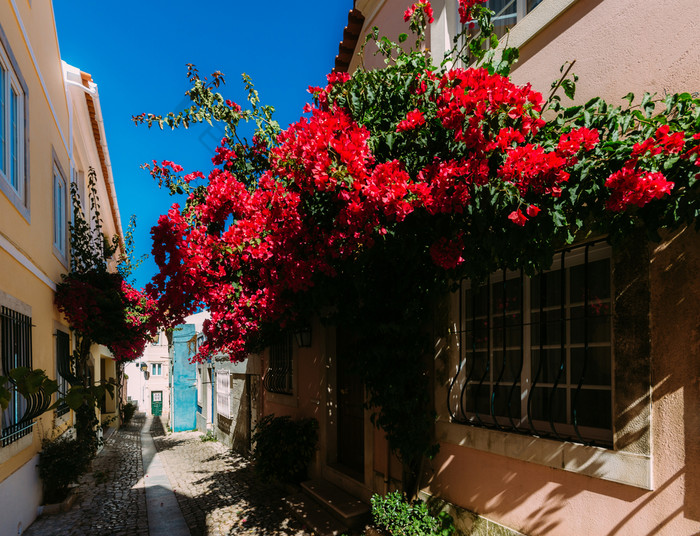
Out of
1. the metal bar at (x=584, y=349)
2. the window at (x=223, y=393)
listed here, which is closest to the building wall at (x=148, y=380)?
the window at (x=223, y=393)

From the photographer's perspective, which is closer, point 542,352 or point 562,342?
point 562,342

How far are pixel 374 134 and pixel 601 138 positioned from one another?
1.61 m

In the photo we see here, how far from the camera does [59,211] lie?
791 cm

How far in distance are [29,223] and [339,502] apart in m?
5.39

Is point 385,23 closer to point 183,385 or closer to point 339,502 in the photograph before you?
point 339,502

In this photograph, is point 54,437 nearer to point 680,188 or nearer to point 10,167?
point 10,167

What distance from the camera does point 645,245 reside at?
286cm

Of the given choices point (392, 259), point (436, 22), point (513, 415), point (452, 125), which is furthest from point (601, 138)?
point (436, 22)

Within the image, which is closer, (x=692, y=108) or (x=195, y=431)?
(x=692, y=108)

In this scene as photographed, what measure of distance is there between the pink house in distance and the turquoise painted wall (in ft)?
49.8

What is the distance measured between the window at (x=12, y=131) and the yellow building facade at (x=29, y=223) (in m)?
0.01

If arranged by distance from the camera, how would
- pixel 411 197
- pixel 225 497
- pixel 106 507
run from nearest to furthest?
pixel 411 197
pixel 106 507
pixel 225 497

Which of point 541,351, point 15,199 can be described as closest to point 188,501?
point 15,199

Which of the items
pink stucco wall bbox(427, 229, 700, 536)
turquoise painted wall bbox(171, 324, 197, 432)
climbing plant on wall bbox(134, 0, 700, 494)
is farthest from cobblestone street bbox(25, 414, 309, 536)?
turquoise painted wall bbox(171, 324, 197, 432)
